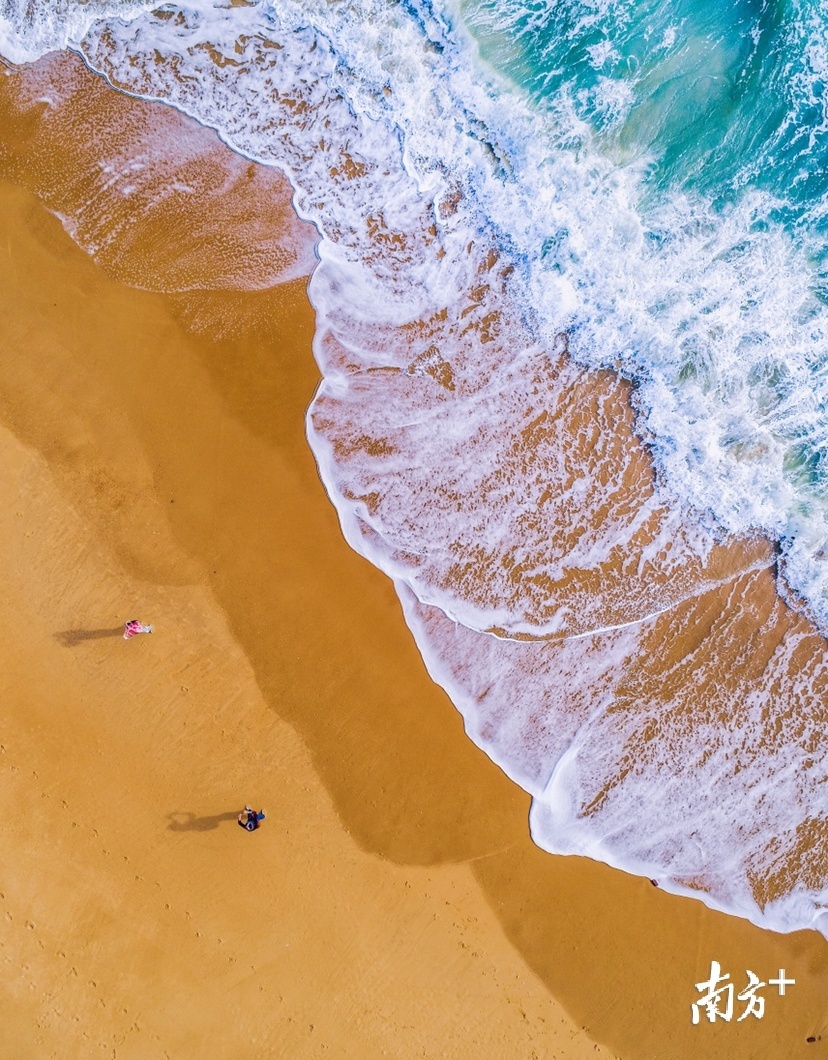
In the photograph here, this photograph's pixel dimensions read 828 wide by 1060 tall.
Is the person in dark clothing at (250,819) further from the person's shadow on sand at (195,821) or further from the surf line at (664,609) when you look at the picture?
the surf line at (664,609)

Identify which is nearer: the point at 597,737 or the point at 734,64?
the point at 597,737

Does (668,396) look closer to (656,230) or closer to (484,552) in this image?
(656,230)

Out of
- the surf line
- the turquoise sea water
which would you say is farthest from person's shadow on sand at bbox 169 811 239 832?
the turquoise sea water

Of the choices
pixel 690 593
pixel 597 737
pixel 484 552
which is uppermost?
pixel 690 593

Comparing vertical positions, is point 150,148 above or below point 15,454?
above

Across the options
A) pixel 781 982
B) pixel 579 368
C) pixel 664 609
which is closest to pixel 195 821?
pixel 664 609

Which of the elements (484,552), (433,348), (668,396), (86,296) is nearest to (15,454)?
(86,296)

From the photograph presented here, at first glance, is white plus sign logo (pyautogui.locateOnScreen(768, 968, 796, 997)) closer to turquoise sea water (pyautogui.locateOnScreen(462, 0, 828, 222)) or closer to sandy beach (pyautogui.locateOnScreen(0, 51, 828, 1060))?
sandy beach (pyautogui.locateOnScreen(0, 51, 828, 1060))
